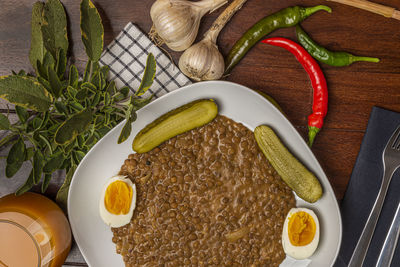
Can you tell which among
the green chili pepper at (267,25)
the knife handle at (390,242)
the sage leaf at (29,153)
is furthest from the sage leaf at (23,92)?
the knife handle at (390,242)

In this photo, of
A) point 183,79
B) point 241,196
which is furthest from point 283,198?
point 183,79

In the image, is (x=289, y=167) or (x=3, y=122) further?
(x=289, y=167)

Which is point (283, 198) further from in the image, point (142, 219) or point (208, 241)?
point (142, 219)

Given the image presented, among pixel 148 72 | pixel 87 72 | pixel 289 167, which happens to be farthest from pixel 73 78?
pixel 289 167

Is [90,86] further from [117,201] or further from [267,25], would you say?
[267,25]

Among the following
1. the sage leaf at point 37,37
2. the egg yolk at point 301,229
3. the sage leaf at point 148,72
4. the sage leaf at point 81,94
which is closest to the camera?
the sage leaf at point 81,94

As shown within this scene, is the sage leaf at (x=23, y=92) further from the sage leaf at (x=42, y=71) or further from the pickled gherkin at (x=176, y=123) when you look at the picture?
the pickled gherkin at (x=176, y=123)

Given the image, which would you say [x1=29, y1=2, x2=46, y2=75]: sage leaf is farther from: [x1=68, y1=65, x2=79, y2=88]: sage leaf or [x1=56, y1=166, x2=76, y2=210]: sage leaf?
[x1=56, y1=166, x2=76, y2=210]: sage leaf

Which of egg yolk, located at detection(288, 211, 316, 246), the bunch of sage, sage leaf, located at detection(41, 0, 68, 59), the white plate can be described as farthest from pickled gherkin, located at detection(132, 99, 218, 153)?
egg yolk, located at detection(288, 211, 316, 246)
